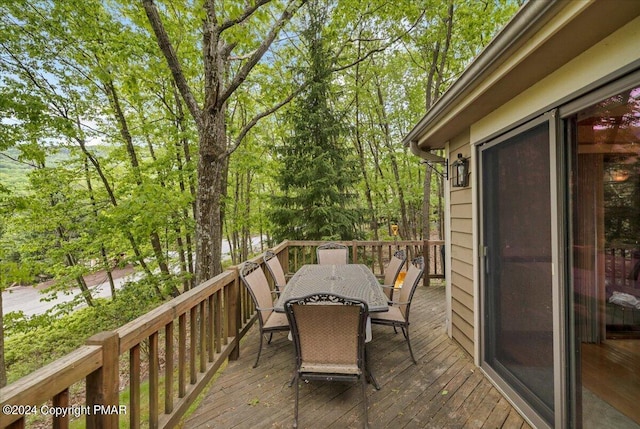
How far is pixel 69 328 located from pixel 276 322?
6.55 meters

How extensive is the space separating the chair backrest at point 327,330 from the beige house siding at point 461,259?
61.0 inches

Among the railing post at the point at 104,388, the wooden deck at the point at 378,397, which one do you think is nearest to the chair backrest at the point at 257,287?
the wooden deck at the point at 378,397

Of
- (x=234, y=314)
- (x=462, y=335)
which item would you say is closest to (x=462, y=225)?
(x=462, y=335)

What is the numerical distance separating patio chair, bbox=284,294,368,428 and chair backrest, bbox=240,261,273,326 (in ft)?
2.44

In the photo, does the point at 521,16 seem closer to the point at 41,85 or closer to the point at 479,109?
the point at 479,109

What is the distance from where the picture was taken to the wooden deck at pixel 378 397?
2.11 m

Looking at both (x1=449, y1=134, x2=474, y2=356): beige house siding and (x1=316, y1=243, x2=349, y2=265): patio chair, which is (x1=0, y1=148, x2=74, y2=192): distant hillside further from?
(x1=449, y1=134, x2=474, y2=356): beige house siding

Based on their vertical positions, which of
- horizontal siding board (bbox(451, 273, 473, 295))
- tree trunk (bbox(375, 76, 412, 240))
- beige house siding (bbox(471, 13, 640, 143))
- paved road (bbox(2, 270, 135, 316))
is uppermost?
tree trunk (bbox(375, 76, 412, 240))

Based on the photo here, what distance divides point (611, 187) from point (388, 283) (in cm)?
220

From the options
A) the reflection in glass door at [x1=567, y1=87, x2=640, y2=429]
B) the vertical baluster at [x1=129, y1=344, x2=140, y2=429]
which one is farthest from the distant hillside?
the reflection in glass door at [x1=567, y1=87, x2=640, y2=429]

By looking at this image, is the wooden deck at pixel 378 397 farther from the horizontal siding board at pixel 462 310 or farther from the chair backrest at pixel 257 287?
the chair backrest at pixel 257 287

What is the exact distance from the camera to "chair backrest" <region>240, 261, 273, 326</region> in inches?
107

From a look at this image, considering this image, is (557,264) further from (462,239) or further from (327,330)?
(327,330)

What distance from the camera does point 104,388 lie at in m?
1.33
